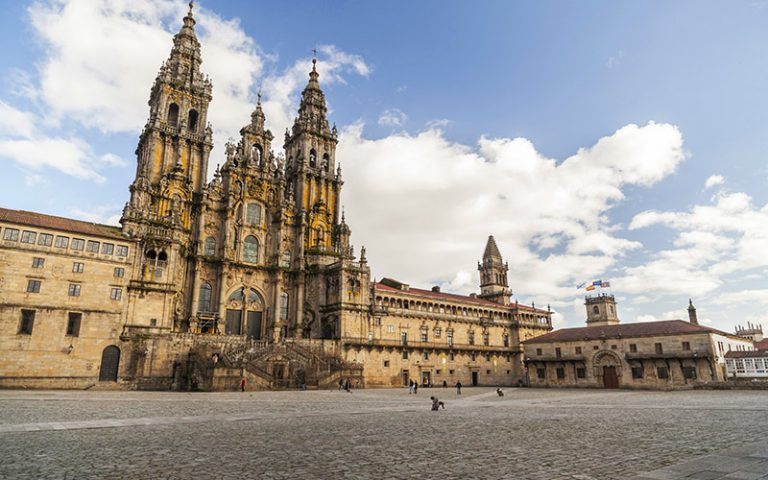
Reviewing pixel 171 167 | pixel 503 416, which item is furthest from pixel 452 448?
pixel 171 167

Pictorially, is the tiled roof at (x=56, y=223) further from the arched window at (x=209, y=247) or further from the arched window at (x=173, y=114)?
the arched window at (x=173, y=114)

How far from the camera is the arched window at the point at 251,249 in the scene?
201 feet

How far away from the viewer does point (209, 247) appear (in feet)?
192

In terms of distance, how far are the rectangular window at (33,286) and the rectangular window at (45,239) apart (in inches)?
128

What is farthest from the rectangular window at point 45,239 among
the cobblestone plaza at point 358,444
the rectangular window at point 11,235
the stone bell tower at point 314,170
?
the stone bell tower at point 314,170

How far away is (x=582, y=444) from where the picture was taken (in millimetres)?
13039

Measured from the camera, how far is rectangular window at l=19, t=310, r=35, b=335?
3916 cm

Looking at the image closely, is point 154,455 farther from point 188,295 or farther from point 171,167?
point 171,167

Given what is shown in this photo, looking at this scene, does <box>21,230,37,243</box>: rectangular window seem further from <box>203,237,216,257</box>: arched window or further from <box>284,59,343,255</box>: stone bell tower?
<box>284,59,343,255</box>: stone bell tower

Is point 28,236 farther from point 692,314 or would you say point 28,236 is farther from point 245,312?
point 692,314

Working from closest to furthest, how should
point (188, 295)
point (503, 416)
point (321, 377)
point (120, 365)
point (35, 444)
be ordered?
1. point (35, 444)
2. point (503, 416)
3. point (120, 365)
4. point (321, 377)
5. point (188, 295)

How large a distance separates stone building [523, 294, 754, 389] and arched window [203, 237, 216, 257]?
4806cm

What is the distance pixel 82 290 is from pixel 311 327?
28204 millimetres

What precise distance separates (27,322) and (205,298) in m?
19.3
